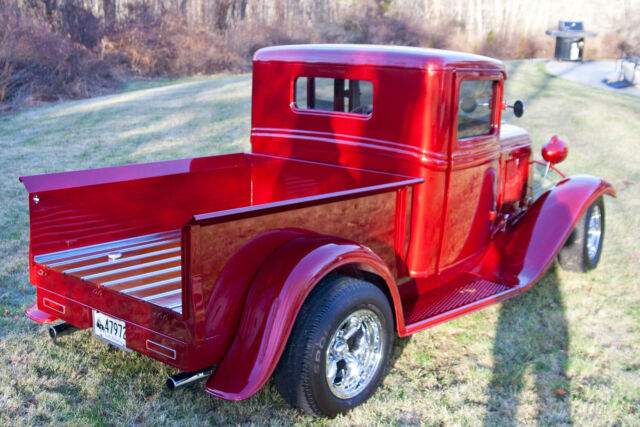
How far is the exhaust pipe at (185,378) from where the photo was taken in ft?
8.10

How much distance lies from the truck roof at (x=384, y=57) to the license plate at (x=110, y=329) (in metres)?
2.08

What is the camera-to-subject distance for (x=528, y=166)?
5.02m

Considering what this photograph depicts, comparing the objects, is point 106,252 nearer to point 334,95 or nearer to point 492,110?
point 334,95

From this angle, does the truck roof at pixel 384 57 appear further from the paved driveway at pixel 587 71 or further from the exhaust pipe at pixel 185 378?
the paved driveway at pixel 587 71

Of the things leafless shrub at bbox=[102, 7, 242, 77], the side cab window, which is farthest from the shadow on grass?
leafless shrub at bbox=[102, 7, 242, 77]

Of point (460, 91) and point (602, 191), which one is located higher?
point (460, 91)

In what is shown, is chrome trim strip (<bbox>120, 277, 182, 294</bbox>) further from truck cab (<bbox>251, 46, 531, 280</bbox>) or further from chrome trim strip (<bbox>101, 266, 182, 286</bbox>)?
truck cab (<bbox>251, 46, 531, 280</bbox>)

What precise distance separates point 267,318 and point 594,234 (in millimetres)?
3693

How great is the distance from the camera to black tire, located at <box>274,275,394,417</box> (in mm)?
2600

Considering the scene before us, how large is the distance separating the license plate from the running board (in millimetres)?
1476

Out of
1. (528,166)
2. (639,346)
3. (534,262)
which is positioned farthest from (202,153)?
(639,346)

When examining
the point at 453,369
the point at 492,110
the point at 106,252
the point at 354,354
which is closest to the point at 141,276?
the point at 106,252

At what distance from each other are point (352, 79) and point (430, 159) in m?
0.74

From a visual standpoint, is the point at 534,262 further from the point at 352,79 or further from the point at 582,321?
the point at 352,79
